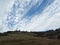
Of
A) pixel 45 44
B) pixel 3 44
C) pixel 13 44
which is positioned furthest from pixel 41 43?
pixel 3 44

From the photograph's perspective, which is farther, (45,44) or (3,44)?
(3,44)

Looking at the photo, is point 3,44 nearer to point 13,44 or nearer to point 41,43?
point 13,44

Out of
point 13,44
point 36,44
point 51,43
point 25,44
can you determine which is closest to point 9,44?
point 13,44

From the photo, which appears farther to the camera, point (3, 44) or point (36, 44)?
point (3, 44)

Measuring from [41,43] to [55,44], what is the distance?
203 inches

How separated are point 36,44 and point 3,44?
43.8 feet

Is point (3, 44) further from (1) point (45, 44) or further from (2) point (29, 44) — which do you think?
(1) point (45, 44)

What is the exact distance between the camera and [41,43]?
5938 cm

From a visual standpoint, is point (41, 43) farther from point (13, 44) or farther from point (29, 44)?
point (13, 44)

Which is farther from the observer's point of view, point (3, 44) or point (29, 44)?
point (3, 44)

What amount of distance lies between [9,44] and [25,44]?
623cm

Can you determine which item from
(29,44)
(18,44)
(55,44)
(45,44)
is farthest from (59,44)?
(18,44)

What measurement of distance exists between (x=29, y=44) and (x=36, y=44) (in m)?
2.56

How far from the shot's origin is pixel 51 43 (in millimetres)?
61719
